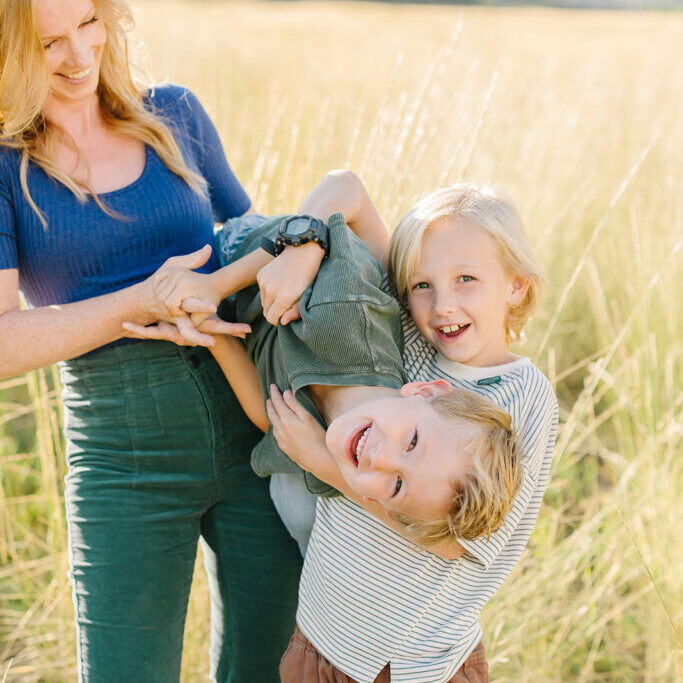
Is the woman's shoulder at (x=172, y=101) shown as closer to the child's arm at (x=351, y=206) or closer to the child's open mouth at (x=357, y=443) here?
the child's arm at (x=351, y=206)

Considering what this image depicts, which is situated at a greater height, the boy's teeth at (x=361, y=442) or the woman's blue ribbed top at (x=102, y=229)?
the woman's blue ribbed top at (x=102, y=229)

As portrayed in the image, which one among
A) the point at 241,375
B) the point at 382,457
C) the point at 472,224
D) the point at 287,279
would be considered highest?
the point at 472,224

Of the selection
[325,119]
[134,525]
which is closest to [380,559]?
[134,525]

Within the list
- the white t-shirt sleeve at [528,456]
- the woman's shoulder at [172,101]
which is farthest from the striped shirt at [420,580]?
the woman's shoulder at [172,101]

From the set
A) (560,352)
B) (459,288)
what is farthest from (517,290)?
(560,352)

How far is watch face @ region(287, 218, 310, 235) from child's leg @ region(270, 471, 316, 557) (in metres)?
0.56

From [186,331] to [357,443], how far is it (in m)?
0.44

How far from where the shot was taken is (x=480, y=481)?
4.66 feet

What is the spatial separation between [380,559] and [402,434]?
30cm

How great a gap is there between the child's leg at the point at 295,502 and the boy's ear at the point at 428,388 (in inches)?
15.6

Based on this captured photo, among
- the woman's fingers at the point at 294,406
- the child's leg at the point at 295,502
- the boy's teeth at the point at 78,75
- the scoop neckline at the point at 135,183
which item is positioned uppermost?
the boy's teeth at the point at 78,75

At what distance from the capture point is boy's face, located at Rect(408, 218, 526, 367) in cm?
163

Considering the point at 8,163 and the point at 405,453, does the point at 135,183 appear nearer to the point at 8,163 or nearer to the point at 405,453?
the point at 8,163

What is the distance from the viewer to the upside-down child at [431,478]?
146 centimetres
